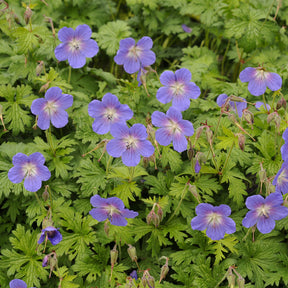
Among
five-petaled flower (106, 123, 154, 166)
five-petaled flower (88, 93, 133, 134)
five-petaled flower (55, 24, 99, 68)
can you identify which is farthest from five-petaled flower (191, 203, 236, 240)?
five-petaled flower (55, 24, 99, 68)

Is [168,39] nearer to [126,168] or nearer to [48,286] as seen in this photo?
[126,168]

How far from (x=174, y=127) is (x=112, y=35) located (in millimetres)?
1537

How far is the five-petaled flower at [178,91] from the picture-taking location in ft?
8.44

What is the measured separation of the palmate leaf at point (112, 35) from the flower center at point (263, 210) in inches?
75.8

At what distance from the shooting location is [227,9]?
3.61 meters

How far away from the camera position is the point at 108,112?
2406mm

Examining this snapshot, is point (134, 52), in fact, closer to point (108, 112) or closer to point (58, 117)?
point (108, 112)

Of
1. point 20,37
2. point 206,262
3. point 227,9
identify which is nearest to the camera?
point 206,262

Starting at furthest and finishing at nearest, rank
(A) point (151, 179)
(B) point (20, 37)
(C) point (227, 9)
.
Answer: (C) point (227, 9), (B) point (20, 37), (A) point (151, 179)

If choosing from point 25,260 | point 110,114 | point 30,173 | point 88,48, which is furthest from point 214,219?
point 88,48

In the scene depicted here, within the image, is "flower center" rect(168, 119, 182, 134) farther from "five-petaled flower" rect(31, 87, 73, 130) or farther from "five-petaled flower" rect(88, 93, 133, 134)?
"five-petaled flower" rect(31, 87, 73, 130)

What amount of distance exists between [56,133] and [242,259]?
160 centimetres

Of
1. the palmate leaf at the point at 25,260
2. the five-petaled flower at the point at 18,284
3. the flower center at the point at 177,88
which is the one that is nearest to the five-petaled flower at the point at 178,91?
the flower center at the point at 177,88

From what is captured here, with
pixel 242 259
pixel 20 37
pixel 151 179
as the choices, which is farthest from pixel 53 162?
pixel 242 259
